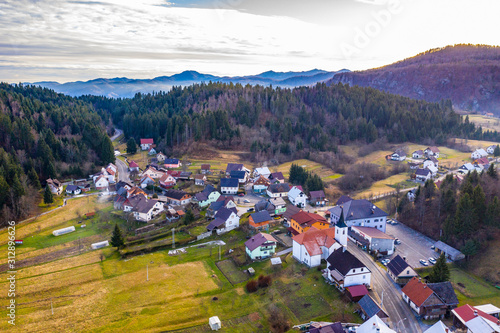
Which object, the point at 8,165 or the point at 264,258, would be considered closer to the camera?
the point at 264,258

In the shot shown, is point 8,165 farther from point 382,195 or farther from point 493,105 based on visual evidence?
point 493,105

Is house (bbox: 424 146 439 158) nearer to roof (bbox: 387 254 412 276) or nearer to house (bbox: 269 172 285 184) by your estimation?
house (bbox: 269 172 285 184)

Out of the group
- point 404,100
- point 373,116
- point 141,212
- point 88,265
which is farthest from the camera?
point 404,100

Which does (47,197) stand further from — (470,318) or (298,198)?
(470,318)

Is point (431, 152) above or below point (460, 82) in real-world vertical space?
below

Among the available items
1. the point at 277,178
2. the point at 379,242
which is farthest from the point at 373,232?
the point at 277,178

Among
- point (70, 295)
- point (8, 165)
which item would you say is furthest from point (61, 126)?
point (70, 295)
